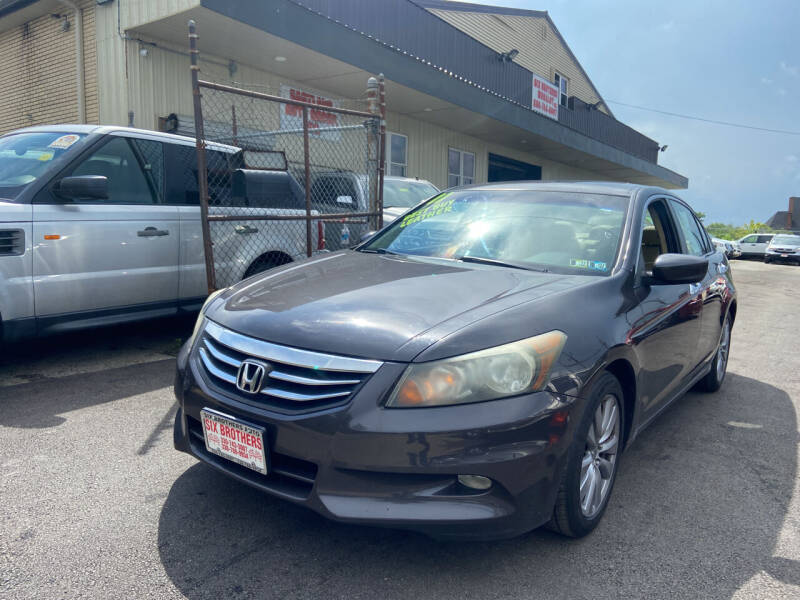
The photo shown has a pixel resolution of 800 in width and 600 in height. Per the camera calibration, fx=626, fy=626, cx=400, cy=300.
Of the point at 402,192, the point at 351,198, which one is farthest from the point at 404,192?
the point at 351,198

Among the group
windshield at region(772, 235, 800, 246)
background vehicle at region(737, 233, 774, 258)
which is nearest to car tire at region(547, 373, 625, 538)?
windshield at region(772, 235, 800, 246)

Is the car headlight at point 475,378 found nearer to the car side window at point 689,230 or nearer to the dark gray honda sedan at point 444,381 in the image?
the dark gray honda sedan at point 444,381

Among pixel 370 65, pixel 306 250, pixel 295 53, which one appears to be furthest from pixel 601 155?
pixel 306 250

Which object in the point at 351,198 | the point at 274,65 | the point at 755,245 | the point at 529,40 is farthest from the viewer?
the point at 755,245

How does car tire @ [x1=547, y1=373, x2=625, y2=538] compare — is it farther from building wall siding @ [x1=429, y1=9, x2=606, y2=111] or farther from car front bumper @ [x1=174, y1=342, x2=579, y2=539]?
building wall siding @ [x1=429, y1=9, x2=606, y2=111]

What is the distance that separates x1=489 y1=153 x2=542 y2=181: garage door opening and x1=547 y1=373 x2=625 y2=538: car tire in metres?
17.3

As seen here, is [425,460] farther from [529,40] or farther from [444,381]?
[529,40]

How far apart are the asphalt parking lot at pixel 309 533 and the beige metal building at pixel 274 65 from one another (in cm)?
661

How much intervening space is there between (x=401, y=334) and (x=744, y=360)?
17.2ft

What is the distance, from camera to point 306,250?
6.05 meters

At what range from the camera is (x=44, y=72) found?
10641mm

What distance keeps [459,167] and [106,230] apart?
13.9 m

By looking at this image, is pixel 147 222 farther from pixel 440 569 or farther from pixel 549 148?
pixel 549 148

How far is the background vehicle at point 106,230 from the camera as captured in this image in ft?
14.0
